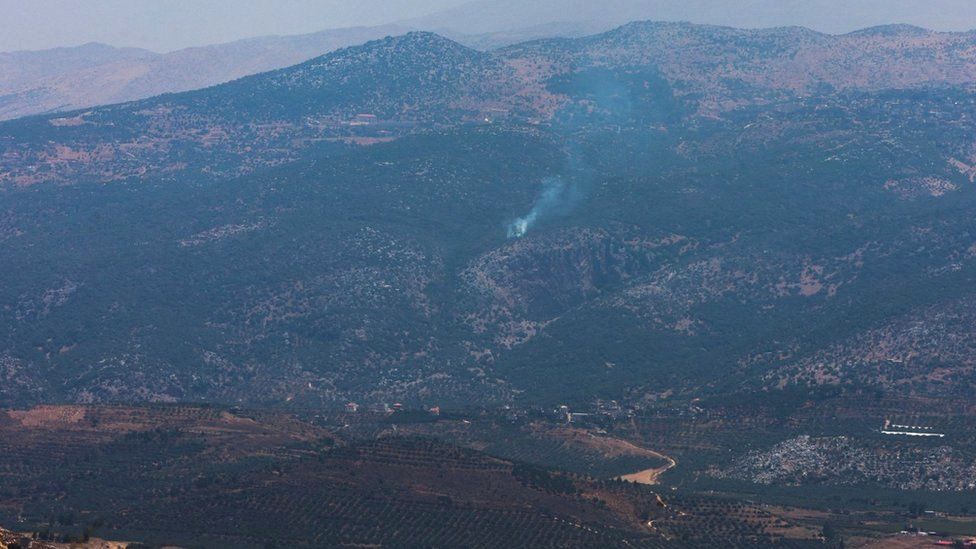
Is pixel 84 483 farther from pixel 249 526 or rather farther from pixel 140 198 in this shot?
pixel 140 198

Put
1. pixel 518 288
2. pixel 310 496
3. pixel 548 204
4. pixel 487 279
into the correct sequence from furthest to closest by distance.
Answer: pixel 548 204, pixel 518 288, pixel 487 279, pixel 310 496

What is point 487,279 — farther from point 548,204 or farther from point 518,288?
point 548,204

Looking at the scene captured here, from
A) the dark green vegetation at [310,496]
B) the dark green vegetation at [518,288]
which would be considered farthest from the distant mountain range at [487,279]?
the dark green vegetation at [310,496]

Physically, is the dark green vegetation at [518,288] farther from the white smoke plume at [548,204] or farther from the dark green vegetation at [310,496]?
the dark green vegetation at [310,496]

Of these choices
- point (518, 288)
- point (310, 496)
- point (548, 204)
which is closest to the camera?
point (310, 496)

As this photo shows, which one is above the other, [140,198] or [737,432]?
[140,198]

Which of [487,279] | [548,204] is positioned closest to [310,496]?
[487,279]

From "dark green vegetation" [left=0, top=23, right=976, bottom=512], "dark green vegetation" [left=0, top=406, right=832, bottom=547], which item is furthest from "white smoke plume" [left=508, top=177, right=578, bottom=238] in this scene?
"dark green vegetation" [left=0, top=406, right=832, bottom=547]

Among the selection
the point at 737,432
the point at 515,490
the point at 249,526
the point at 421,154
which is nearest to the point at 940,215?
the point at 737,432
